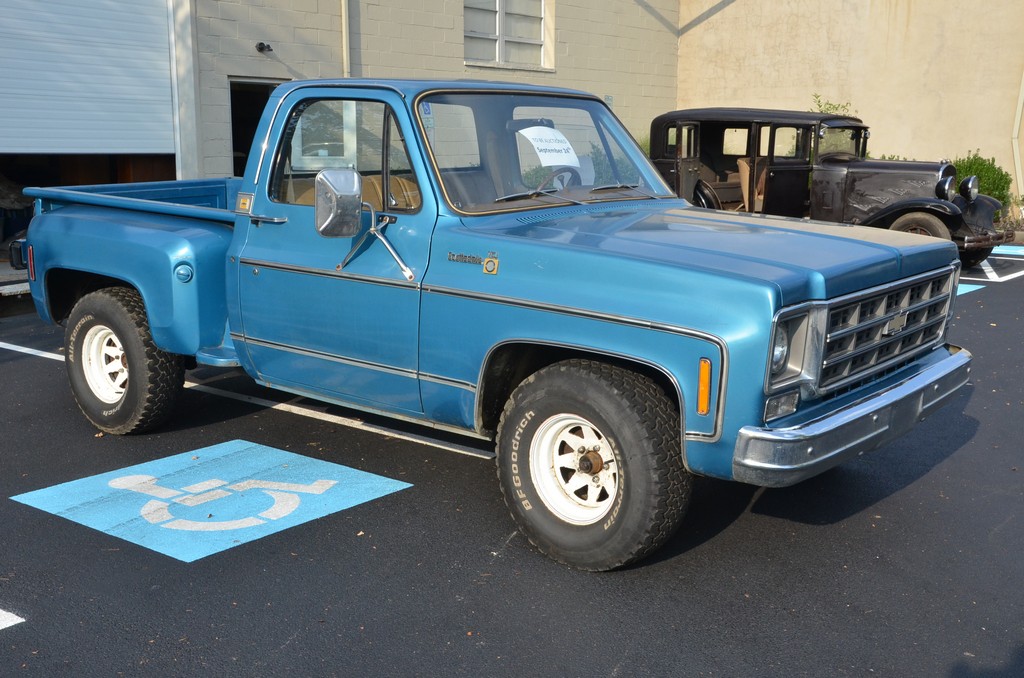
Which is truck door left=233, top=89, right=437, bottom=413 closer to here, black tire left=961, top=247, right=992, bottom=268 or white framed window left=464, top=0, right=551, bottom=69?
black tire left=961, top=247, right=992, bottom=268

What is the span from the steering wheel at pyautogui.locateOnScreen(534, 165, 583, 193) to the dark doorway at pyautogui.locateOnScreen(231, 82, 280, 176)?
9.75 m

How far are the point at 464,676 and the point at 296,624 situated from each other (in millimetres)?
715

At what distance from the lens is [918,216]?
11.8 metres

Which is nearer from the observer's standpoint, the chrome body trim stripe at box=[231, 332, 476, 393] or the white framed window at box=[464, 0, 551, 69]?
the chrome body trim stripe at box=[231, 332, 476, 393]

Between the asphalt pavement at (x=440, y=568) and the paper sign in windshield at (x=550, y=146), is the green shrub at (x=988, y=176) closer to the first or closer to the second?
the asphalt pavement at (x=440, y=568)

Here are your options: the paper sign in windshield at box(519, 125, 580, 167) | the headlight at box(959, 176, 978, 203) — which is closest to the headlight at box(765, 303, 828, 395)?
the paper sign in windshield at box(519, 125, 580, 167)

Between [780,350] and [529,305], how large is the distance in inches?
39.3

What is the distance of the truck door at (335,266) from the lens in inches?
179

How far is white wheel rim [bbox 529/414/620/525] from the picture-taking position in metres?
4.02

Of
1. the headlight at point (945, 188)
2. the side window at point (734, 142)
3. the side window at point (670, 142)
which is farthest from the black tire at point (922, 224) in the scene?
the side window at point (670, 142)

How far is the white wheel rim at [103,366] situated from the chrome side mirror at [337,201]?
216 cm

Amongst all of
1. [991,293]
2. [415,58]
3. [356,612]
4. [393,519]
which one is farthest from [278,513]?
[415,58]

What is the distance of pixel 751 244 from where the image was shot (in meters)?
4.18

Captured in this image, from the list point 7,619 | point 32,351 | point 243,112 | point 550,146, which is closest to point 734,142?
point 243,112
